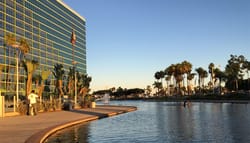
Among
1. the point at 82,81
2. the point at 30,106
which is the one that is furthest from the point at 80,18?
the point at 30,106

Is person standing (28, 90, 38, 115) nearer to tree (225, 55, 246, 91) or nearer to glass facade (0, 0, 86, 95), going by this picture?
glass facade (0, 0, 86, 95)

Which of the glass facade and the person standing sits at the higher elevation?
the glass facade

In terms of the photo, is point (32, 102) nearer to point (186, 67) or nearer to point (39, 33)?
point (39, 33)

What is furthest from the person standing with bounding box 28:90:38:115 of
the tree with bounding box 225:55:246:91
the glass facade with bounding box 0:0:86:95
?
the tree with bounding box 225:55:246:91

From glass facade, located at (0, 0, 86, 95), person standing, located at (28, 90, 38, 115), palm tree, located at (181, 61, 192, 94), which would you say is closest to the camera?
person standing, located at (28, 90, 38, 115)

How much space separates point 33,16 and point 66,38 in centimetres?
3333

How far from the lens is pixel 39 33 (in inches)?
5059

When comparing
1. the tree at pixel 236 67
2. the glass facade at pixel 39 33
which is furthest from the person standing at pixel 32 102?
the tree at pixel 236 67

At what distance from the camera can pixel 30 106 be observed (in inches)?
1422

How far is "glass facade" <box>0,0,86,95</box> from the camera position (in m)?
105

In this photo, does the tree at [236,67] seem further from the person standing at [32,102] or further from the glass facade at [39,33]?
the person standing at [32,102]

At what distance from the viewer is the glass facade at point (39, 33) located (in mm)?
104625

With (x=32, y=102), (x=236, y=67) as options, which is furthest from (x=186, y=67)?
(x=32, y=102)

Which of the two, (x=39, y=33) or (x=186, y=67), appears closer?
(x=39, y=33)
